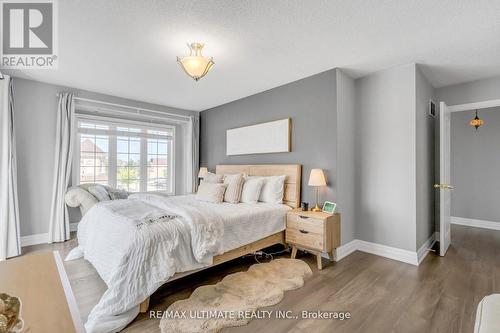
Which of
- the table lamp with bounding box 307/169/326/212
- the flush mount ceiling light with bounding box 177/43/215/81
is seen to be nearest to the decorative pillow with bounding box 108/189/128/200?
the flush mount ceiling light with bounding box 177/43/215/81

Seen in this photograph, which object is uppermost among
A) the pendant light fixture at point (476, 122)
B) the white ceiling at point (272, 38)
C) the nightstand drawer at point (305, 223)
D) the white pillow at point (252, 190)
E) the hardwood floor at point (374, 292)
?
the white ceiling at point (272, 38)

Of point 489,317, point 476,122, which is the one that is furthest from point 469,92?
point 489,317

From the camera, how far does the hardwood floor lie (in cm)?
179

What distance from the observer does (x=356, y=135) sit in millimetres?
3479

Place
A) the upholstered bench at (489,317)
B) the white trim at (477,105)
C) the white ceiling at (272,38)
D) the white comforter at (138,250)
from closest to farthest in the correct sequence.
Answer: the upholstered bench at (489,317) → the white comforter at (138,250) → the white ceiling at (272,38) → the white trim at (477,105)

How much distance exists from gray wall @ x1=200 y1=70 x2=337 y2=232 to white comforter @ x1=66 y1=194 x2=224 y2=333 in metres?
1.66

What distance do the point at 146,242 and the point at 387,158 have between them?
3.12 m

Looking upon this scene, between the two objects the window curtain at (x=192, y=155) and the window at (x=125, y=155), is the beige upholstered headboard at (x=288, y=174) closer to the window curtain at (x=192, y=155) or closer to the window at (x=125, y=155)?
the window curtain at (x=192, y=155)

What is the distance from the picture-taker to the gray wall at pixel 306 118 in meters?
3.17

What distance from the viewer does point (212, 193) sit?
3.50 m

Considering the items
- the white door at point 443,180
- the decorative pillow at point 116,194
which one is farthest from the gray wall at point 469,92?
the decorative pillow at point 116,194

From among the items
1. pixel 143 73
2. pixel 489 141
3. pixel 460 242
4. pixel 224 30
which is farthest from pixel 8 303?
pixel 489 141

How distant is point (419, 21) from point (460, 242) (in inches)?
137

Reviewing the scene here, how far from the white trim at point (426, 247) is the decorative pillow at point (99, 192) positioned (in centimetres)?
466
